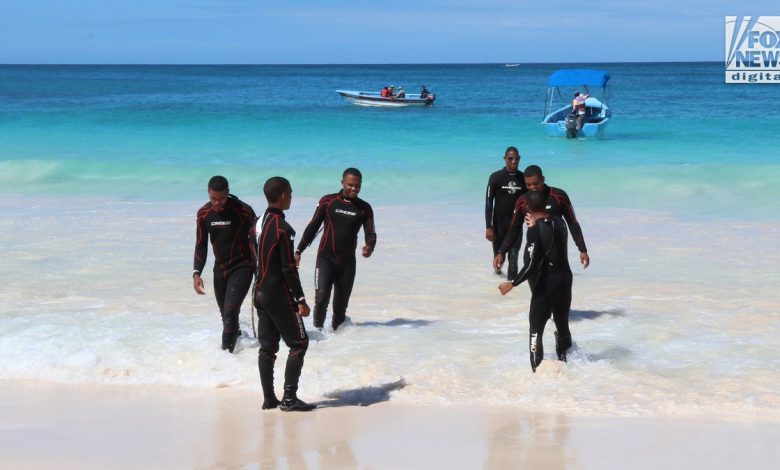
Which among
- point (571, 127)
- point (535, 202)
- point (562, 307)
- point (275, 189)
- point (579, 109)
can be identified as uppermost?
point (275, 189)

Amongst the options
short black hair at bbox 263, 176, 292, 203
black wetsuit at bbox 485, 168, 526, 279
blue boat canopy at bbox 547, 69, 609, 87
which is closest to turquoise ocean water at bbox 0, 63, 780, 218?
blue boat canopy at bbox 547, 69, 609, 87

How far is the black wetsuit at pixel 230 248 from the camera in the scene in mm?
→ 8164

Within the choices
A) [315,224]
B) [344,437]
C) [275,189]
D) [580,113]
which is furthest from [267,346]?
[580,113]

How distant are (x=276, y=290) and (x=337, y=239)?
215cm

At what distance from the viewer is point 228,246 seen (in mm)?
8164

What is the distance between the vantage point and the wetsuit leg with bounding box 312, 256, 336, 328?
29.5 feet

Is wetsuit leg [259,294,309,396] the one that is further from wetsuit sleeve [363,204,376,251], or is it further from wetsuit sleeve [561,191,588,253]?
wetsuit sleeve [561,191,588,253]

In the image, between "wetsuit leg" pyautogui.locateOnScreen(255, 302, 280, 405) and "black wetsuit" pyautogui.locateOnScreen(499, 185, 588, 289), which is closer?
"wetsuit leg" pyautogui.locateOnScreen(255, 302, 280, 405)

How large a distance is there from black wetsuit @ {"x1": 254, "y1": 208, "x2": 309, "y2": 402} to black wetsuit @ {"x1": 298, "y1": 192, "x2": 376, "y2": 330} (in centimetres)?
198

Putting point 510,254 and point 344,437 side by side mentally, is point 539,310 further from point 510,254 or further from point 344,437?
point 510,254

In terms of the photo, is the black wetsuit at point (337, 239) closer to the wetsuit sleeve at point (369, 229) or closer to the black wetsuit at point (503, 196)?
the wetsuit sleeve at point (369, 229)

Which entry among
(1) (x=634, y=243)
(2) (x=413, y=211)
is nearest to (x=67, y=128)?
(2) (x=413, y=211)

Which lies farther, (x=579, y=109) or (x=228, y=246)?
(x=579, y=109)

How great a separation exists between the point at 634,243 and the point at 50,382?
8.83 meters
